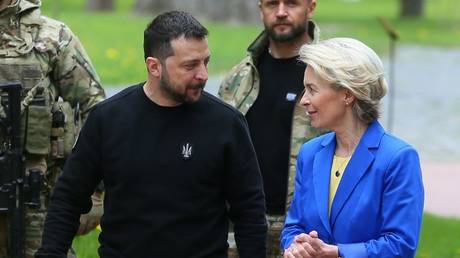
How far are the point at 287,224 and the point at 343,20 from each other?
26097mm

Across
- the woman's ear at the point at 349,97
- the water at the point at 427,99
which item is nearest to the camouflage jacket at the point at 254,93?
the woman's ear at the point at 349,97

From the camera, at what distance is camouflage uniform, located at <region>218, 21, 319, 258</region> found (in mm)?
6117

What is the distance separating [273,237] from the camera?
625 cm

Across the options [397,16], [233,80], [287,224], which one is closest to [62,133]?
[233,80]

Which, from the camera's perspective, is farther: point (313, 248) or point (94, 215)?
point (94, 215)

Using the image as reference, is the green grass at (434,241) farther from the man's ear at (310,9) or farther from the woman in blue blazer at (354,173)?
the woman in blue blazer at (354,173)

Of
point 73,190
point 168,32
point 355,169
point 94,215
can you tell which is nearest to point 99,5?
point 94,215

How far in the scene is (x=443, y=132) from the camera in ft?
58.6

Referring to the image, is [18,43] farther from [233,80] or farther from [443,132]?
[443,132]

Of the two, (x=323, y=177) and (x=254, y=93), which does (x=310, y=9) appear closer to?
(x=254, y=93)

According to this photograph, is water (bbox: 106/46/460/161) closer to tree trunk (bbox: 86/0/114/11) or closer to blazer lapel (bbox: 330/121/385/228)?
tree trunk (bbox: 86/0/114/11)

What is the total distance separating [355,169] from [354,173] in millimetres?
15

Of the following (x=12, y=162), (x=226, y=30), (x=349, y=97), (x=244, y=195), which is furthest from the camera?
(x=226, y=30)

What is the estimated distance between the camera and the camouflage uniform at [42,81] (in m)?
6.10
